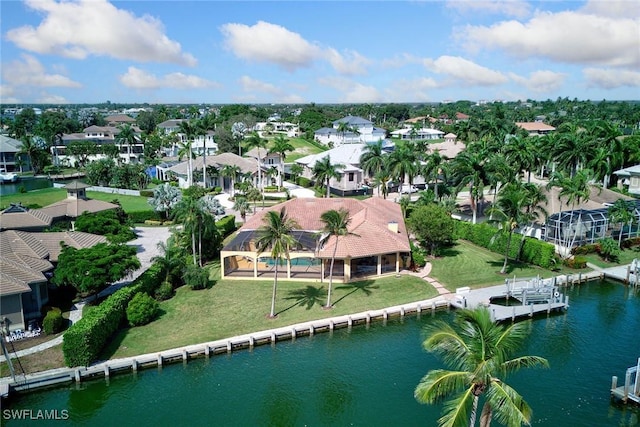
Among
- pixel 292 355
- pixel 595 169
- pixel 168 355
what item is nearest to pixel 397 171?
pixel 595 169

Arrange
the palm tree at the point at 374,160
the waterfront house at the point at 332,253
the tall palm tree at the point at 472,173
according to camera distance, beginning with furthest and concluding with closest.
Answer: the palm tree at the point at 374,160
the tall palm tree at the point at 472,173
the waterfront house at the point at 332,253

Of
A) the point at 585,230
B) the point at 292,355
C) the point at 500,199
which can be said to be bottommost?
the point at 292,355

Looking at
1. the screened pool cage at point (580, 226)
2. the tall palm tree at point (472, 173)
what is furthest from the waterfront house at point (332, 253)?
the screened pool cage at point (580, 226)

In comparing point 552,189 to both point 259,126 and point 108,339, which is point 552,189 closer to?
point 108,339

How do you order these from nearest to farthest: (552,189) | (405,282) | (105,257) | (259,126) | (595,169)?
(105,257) < (405,282) < (552,189) < (595,169) < (259,126)

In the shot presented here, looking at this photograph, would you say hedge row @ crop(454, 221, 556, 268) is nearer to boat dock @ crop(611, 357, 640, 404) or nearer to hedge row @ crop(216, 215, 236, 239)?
boat dock @ crop(611, 357, 640, 404)

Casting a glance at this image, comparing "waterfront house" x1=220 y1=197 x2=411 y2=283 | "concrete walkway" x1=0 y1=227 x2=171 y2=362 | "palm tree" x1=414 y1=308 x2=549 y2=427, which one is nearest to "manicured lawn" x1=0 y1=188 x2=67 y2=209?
"concrete walkway" x1=0 y1=227 x2=171 y2=362

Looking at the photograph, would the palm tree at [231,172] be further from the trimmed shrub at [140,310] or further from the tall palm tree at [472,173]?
the trimmed shrub at [140,310]
